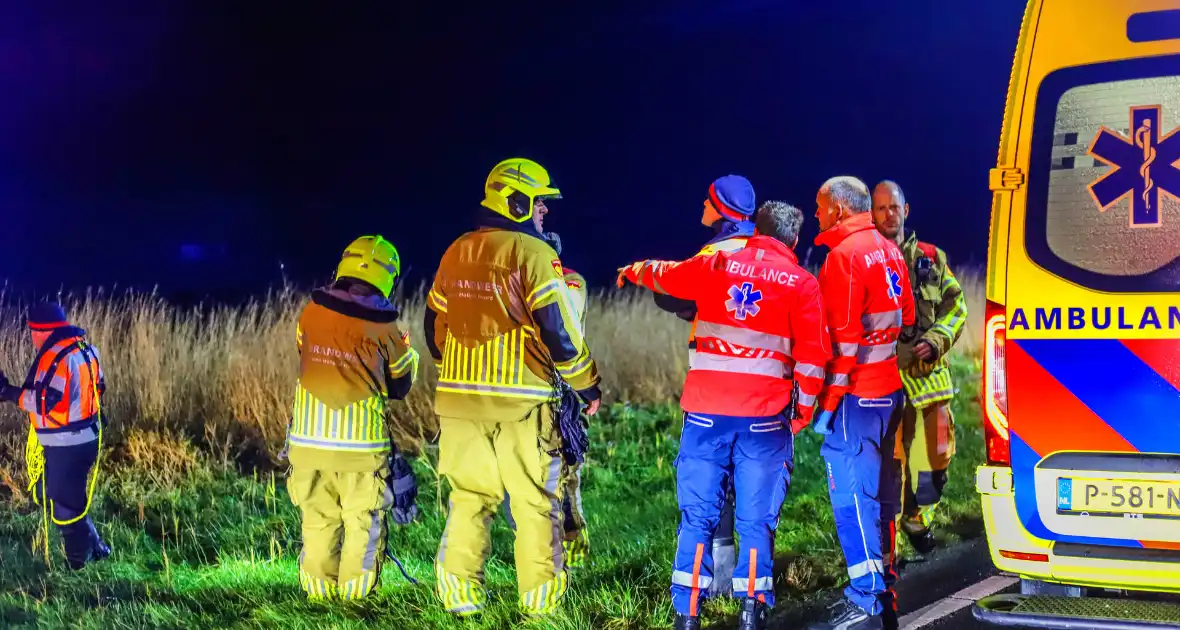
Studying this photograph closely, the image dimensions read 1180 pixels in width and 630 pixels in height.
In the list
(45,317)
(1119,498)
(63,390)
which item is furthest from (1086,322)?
(45,317)

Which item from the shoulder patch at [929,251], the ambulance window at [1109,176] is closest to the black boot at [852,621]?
the ambulance window at [1109,176]

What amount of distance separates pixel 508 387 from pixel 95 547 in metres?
3.06

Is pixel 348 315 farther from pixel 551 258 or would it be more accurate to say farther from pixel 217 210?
pixel 217 210

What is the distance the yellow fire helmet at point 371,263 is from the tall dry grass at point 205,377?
10.4 feet

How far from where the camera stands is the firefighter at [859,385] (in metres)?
4.91

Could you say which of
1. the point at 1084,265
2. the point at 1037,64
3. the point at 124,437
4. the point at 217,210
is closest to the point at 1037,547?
the point at 1084,265

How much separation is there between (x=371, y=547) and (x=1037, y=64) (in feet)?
12.1

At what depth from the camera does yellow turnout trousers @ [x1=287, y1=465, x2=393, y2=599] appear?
5301 millimetres

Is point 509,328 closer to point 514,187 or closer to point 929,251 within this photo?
point 514,187

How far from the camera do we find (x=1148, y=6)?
3.97 meters

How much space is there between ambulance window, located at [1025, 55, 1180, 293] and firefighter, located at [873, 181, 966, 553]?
7.29 ft

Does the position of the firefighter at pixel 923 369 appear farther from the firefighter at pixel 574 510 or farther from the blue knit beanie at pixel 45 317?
the blue knit beanie at pixel 45 317

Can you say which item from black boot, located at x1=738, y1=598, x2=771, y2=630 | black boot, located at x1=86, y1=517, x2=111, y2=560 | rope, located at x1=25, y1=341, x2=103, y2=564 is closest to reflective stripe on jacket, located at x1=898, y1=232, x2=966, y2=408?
black boot, located at x1=738, y1=598, x2=771, y2=630

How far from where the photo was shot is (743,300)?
15.7 feet
